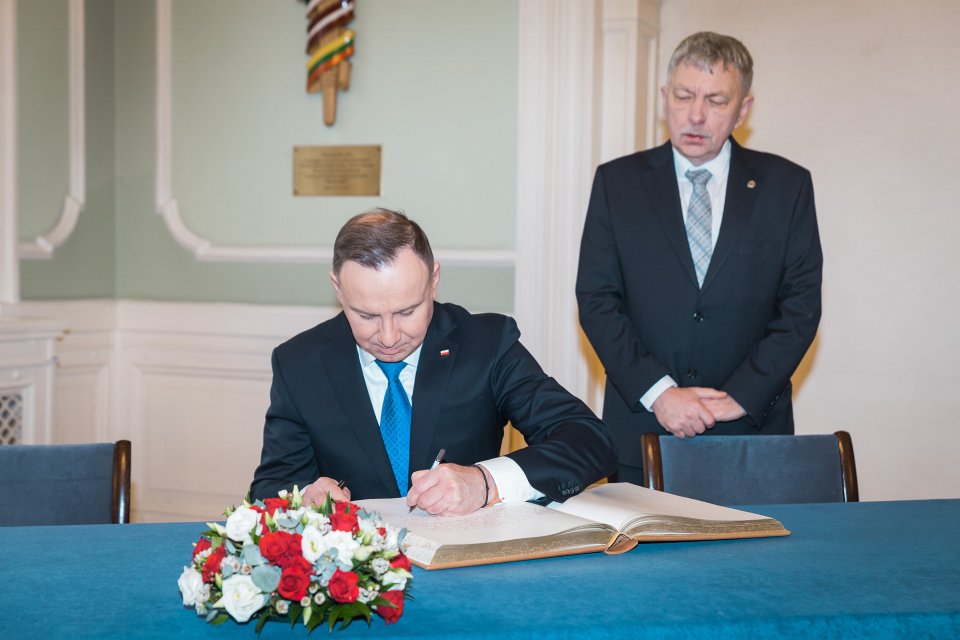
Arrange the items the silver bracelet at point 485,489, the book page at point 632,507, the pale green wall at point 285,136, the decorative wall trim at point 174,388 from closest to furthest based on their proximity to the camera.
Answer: the book page at point 632,507, the silver bracelet at point 485,489, the pale green wall at point 285,136, the decorative wall trim at point 174,388

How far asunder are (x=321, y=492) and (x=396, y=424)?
41cm

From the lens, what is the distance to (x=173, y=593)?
164cm

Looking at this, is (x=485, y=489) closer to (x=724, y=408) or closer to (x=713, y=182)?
(x=724, y=408)

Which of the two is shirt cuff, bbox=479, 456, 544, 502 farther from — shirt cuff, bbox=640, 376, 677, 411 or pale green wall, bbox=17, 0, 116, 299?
pale green wall, bbox=17, 0, 116, 299

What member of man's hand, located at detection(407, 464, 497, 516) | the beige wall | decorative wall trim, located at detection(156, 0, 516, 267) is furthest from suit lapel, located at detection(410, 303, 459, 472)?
decorative wall trim, located at detection(156, 0, 516, 267)

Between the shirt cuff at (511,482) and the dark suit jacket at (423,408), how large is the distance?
20cm

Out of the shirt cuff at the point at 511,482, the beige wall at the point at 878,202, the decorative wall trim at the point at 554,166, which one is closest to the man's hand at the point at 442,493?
the shirt cuff at the point at 511,482

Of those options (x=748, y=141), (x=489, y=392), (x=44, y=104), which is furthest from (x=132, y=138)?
(x=489, y=392)

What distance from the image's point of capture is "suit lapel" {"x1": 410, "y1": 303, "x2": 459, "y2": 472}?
2.47 metres

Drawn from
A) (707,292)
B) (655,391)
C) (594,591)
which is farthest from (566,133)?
(594,591)

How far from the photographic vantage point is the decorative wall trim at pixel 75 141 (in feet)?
16.8

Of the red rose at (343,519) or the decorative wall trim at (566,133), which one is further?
the decorative wall trim at (566,133)

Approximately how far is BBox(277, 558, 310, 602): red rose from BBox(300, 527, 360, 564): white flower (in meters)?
0.02

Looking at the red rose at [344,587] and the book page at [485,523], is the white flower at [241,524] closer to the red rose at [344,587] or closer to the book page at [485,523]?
Result: the red rose at [344,587]
